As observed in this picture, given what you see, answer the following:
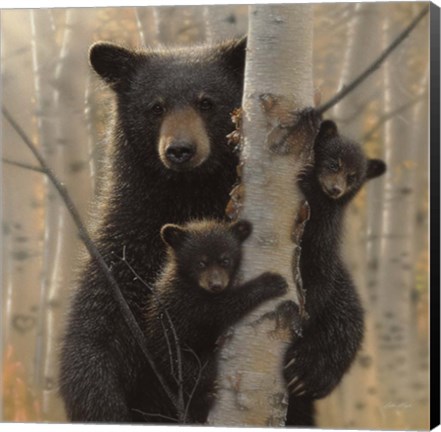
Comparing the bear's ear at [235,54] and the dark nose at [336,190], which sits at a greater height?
the bear's ear at [235,54]

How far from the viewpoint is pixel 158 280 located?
4312 millimetres

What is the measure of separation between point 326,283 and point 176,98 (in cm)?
109

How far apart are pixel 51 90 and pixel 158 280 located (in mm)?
1174

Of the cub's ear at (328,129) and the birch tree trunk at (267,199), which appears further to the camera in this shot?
the cub's ear at (328,129)

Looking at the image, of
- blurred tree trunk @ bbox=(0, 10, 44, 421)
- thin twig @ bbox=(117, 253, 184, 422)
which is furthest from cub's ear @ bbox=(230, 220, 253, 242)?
blurred tree trunk @ bbox=(0, 10, 44, 421)

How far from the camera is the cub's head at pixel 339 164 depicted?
4.10 m

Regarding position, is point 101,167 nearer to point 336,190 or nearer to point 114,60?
point 114,60

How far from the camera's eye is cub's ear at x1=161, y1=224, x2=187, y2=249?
418 cm

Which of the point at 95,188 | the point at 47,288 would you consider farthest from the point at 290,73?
the point at 47,288

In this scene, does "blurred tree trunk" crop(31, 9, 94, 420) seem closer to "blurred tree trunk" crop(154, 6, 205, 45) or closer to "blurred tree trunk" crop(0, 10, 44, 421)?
"blurred tree trunk" crop(0, 10, 44, 421)

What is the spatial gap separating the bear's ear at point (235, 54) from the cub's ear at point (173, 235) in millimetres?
762

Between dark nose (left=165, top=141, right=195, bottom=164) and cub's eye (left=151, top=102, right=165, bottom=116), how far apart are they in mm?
196

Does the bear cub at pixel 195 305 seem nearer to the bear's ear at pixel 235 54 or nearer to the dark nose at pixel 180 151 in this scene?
the dark nose at pixel 180 151
